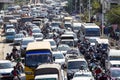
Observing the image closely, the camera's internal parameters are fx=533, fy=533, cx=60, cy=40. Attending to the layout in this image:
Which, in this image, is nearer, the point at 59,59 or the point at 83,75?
the point at 83,75

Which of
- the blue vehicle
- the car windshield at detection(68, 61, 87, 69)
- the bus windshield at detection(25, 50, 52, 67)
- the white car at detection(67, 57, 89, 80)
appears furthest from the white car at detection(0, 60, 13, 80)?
the blue vehicle

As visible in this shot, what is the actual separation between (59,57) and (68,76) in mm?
5855

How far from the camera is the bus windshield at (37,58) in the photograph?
30125mm

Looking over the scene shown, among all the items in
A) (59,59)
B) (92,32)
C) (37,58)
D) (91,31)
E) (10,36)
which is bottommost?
(10,36)

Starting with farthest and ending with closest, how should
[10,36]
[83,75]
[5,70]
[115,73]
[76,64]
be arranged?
[10,36]
[5,70]
[76,64]
[115,73]
[83,75]

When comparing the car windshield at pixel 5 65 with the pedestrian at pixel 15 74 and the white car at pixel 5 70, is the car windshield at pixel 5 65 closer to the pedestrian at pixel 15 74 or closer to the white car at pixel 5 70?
the white car at pixel 5 70

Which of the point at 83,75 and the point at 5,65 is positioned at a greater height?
the point at 83,75

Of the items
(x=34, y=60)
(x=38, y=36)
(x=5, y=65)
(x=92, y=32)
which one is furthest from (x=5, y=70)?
(x=38, y=36)

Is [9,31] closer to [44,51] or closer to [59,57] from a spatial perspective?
[59,57]

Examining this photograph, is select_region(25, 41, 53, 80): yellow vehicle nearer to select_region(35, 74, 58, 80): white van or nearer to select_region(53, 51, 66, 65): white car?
select_region(35, 74, 58, 80): white van

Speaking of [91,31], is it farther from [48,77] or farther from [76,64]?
[48,77]

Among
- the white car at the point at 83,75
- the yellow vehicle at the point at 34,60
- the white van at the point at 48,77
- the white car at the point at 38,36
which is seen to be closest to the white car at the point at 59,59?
the yellow vehicle at the point at 34,60

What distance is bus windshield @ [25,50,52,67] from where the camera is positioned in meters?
30.1

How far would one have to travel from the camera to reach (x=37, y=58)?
3017 cm
